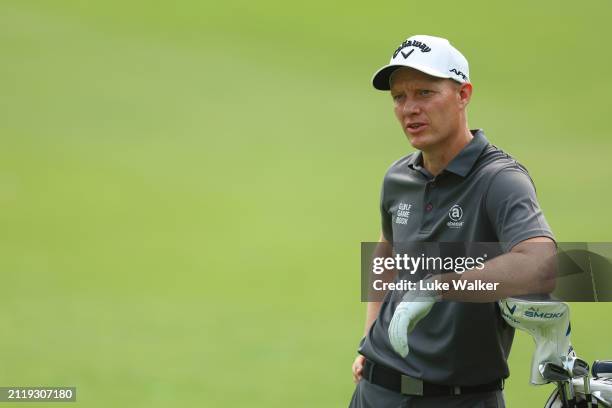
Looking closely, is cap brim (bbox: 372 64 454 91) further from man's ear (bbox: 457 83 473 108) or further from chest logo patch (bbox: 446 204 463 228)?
chest logo patch (bbox: 446 204 463 228)

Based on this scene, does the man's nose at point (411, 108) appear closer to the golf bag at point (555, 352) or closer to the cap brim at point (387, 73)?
the cap brim at point (387, 73)

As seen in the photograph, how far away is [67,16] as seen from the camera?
28.3 ft

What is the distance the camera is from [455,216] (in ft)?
6.43

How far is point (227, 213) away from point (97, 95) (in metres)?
1.95

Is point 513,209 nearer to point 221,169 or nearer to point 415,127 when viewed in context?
point 415,127

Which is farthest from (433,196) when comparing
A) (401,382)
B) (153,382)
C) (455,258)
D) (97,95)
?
(97,95)

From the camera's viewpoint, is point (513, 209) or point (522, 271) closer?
point (522, 271)

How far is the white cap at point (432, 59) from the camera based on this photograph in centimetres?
200

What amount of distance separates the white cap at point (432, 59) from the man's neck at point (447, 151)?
0.41ft

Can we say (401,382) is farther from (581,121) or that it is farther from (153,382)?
(581,121)

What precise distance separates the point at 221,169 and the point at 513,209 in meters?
5.83

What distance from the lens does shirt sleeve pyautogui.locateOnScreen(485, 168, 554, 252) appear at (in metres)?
1.75

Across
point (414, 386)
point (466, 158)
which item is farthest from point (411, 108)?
point (414, 386)

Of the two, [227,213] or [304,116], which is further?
[304,116]
